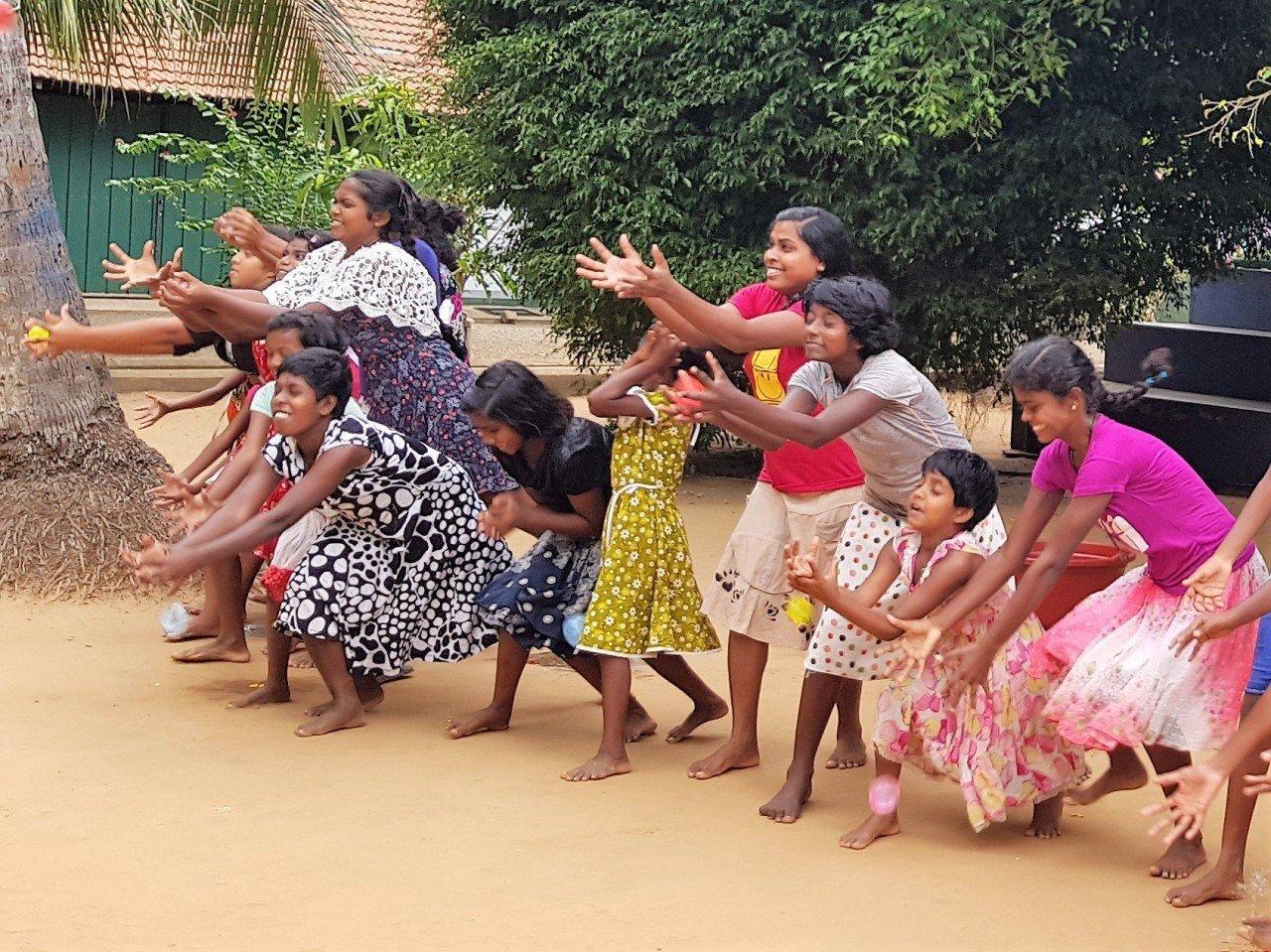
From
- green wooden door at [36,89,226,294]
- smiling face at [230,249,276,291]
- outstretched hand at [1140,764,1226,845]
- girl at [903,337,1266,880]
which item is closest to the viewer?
outstretched hand at [1140,764,1226,845]

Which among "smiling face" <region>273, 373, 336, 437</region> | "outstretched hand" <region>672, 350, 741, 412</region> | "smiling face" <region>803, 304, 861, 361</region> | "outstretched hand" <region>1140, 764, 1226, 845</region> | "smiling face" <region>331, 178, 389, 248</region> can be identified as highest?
"smiling face" <region>331, 178, 389, 248</region>

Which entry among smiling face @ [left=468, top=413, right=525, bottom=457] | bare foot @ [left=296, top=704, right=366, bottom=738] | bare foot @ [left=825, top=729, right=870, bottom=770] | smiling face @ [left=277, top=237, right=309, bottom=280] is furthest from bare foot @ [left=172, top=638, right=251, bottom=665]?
bare foot @ [left=825, top=729, right=870, bottom=770]

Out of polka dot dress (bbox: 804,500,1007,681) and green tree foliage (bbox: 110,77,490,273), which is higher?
green tree foliage (bbox: 110,77,490,273)

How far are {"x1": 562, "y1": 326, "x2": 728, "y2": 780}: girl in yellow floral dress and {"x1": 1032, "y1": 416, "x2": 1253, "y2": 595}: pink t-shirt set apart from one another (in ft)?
4.32

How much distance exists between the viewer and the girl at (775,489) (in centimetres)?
461

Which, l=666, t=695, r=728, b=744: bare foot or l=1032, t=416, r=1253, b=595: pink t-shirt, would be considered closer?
l=1032, t=416, r=1253, b=595: pink t-shirt

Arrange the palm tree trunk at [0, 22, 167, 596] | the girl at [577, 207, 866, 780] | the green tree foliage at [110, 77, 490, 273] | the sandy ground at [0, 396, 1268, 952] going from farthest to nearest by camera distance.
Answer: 1. the green tree foliage at [110, 77, 490, 273]
2. the palm tree trunk at [0, 22, 167, 596]
3. the girl at [577, 207, 866, 780]
4. the sandy ground at [0, 396, 1268, 952]

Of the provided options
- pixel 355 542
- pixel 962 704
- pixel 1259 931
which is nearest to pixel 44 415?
pixel 355 542

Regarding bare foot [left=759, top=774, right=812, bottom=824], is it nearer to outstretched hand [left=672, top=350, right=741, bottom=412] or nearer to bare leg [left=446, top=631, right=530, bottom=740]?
bare leg [left=446, top=631, right=530, bottom=740]

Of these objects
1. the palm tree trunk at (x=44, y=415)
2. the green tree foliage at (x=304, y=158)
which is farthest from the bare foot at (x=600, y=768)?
the green tree foliage at (x=304, y=158)

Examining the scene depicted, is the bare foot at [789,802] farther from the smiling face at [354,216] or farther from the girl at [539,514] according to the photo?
the smiling face at [354,216]

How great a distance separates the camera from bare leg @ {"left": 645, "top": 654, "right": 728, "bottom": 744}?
5137 millimetres

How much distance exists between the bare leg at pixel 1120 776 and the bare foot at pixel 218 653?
3.18 metres

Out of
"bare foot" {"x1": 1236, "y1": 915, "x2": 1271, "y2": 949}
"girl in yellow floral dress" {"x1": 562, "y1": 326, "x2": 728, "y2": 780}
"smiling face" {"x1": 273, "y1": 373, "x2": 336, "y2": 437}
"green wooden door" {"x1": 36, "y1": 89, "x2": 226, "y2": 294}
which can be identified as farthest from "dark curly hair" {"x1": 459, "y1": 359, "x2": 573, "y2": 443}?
Answer: "green wooden door" {"x1": 36, "y1": 89, "x2": 226, "y2": 294}
